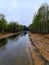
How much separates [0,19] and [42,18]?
96.8 feet

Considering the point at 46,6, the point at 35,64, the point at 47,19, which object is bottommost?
the point at 35,64

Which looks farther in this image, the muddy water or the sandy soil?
the sandy soil

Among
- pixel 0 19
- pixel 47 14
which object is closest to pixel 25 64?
pixel 47 14

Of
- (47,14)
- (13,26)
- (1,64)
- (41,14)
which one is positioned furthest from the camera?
(13,26)

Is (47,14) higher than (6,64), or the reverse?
(47,14)

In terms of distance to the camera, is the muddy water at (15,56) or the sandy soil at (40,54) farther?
the sandy soil at (40,54)

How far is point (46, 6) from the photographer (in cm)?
6850

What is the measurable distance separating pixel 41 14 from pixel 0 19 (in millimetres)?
28757

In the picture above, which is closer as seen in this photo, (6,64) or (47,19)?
(6,64)

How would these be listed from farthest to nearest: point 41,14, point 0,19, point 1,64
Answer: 1. point 0,19
2. point 41,14
3. point 1,64

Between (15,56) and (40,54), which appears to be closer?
(15,56)

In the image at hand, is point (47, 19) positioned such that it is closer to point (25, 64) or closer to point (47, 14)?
point (47, 14)

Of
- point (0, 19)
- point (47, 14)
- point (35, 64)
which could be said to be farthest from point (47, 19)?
point (35, 64)

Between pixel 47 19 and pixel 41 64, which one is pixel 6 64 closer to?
pixel 41 64
